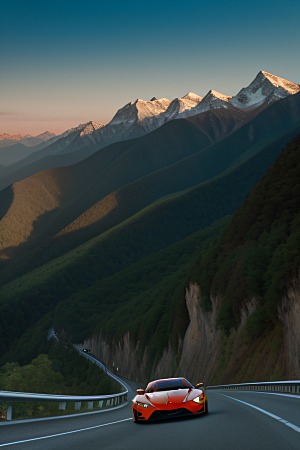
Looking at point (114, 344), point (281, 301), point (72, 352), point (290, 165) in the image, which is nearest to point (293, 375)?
point (281, 301)

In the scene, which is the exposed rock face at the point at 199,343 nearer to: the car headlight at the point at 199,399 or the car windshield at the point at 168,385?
the car windshield at the point at 168,385

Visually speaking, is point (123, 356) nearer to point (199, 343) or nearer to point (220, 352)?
point (199, 343)

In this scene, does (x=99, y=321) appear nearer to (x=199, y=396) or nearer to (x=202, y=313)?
(x=202, y=313)

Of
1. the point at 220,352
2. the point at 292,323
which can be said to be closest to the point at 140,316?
the point at 220,352

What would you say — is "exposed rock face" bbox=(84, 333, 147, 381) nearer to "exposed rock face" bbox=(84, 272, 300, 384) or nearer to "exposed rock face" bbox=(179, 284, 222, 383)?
"exposed rock face" bbox=(84, 272, 300, 384)

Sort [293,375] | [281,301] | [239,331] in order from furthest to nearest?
1. [239,331]
2. [281,301]
3. [293,375]

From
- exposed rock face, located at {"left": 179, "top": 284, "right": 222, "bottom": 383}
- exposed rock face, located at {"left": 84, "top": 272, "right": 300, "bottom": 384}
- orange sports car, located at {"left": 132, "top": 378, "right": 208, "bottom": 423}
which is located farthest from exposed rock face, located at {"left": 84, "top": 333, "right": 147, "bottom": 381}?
orange sports car, located at {"left": 132, "top": 378, "right": 208, "bottom": 423}
